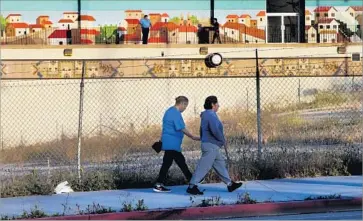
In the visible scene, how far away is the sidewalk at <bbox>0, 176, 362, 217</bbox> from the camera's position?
34.3ft

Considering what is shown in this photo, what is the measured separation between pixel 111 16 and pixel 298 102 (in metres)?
11.5

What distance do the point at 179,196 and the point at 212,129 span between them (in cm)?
119

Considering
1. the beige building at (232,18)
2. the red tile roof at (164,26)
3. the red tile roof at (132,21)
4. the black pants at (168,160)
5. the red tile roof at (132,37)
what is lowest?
the black pants at (168,160)

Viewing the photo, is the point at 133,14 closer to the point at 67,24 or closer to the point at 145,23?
the point at 145,23

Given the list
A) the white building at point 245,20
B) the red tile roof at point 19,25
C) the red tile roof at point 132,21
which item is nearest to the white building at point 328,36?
the white building at point 245,20

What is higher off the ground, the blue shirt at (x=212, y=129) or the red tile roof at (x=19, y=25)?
the red tile roof at (x=19, y=25)

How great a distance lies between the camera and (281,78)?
30000 mm

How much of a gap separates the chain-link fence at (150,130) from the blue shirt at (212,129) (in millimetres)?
1566

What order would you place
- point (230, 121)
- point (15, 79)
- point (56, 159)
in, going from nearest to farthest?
point (56, 159) → point (230, 121) → point (15, 79)

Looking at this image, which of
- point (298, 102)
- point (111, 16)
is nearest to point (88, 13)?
point (111, 16)

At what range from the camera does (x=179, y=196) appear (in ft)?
36.7

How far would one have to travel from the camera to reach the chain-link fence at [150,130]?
12.9m

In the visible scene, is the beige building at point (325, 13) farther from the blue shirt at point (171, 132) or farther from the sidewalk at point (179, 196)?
the blue shirt at point (171, 132)

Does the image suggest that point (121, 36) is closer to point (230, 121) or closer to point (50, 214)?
point (230, 121)
